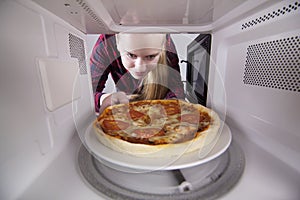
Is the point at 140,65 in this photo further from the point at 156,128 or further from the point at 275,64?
the point at 275,64

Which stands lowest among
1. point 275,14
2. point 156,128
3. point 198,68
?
point 156,128

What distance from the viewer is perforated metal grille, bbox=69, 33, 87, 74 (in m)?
0.60

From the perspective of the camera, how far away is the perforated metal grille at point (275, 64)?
0.38 meters

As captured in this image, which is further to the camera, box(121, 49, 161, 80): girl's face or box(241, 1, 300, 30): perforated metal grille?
box(121, 49, 161, 80): girl's face

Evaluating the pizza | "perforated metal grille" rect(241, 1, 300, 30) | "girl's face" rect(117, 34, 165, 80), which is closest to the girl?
"girl's face" rect(117, 34, 165, 80)

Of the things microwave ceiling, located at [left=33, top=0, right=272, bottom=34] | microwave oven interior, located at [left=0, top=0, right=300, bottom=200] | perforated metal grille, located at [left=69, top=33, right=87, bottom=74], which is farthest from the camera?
perforated metal grille, located at [left=69, top=33, right=87, bottom=74]

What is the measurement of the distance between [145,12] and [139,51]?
213mm

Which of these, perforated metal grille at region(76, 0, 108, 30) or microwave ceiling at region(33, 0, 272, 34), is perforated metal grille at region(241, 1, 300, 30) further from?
perforated metal grille at region(76, 0, 108, 30)

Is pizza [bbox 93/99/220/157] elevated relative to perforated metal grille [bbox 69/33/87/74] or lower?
lower

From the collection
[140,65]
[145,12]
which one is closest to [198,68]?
[140,65]

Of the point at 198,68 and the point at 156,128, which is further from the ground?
the point at 198,68

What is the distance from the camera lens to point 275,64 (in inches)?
17.4

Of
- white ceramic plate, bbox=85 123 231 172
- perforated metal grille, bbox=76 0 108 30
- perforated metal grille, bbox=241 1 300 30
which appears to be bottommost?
white ceramic plate, bbox=85 123 231 172

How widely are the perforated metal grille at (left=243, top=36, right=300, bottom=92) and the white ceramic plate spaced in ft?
0.68
